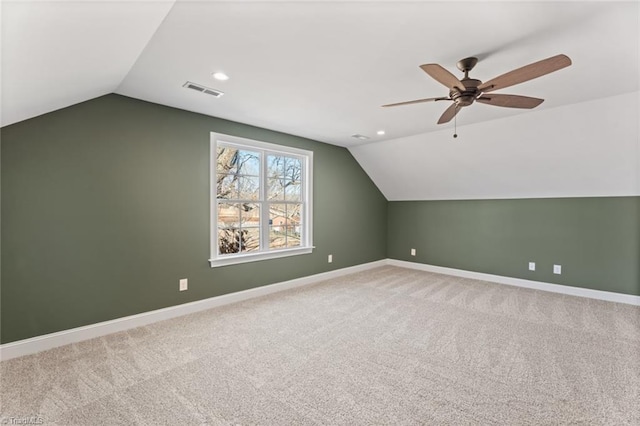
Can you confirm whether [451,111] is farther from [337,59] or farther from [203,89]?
[203,89]

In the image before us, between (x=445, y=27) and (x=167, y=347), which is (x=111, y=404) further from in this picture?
(x=445, y=27)

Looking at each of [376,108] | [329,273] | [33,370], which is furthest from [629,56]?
[33,370]

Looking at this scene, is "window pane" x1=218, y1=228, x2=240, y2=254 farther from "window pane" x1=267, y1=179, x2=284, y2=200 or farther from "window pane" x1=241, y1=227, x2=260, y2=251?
"window pane" x1=267, y1=179, x2=284, y2=200

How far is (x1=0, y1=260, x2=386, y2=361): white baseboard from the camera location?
7.98 ft

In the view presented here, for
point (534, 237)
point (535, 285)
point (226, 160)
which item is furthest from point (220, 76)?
point (535, 285)

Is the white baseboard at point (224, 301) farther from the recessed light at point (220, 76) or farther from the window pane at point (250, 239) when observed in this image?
the recessed light at point (220, 76)

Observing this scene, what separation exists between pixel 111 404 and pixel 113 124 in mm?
2481

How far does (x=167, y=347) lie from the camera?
2.58m

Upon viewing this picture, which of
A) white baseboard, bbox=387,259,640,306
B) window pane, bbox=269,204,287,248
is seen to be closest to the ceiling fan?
window pane, bbox=269,204,287,248

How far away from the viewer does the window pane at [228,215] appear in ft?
12.5

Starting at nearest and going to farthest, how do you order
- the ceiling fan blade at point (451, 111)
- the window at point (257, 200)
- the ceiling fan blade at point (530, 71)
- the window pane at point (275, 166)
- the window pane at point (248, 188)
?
the ceiling fan blade at point (530, 71), the ceiling fan blade at point (451, 111), the window at point (257, 200), the window pane at point (248, 188), the window pane at point (275, 166)

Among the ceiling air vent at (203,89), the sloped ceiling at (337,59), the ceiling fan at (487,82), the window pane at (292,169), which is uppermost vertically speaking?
the ceiling air vent at (203,89)

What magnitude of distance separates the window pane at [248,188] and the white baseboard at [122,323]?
1296mm

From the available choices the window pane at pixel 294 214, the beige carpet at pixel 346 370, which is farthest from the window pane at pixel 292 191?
the beige carpet at pixel 346 370
